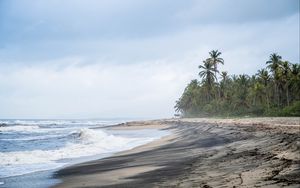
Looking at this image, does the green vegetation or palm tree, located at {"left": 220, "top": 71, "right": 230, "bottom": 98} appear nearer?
the green vegetation

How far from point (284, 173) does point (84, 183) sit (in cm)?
584

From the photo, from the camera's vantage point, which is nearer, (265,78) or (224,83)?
(265,78)

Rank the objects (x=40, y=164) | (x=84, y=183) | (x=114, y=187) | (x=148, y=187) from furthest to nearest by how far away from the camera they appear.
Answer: (x=40, y=164) → (x=84, y=183) → (x=114, y=187) → (x=148, y=187)

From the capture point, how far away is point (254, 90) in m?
65.7

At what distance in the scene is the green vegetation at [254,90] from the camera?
58.0 metres

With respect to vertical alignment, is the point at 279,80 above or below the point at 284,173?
above

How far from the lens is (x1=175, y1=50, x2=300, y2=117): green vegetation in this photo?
5803cm

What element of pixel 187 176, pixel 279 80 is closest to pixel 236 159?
pixel 187 176

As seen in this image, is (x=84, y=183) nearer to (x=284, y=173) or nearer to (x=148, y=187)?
(x=148, y=187)

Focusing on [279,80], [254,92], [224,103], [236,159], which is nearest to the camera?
[236,159]

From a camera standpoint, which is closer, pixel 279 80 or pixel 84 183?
pixel 84 183

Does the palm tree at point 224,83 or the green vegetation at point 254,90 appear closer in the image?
the green vegetation at point 254,90

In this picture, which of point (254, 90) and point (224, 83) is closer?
point (254, 90)

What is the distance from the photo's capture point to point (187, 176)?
31.7 feet
